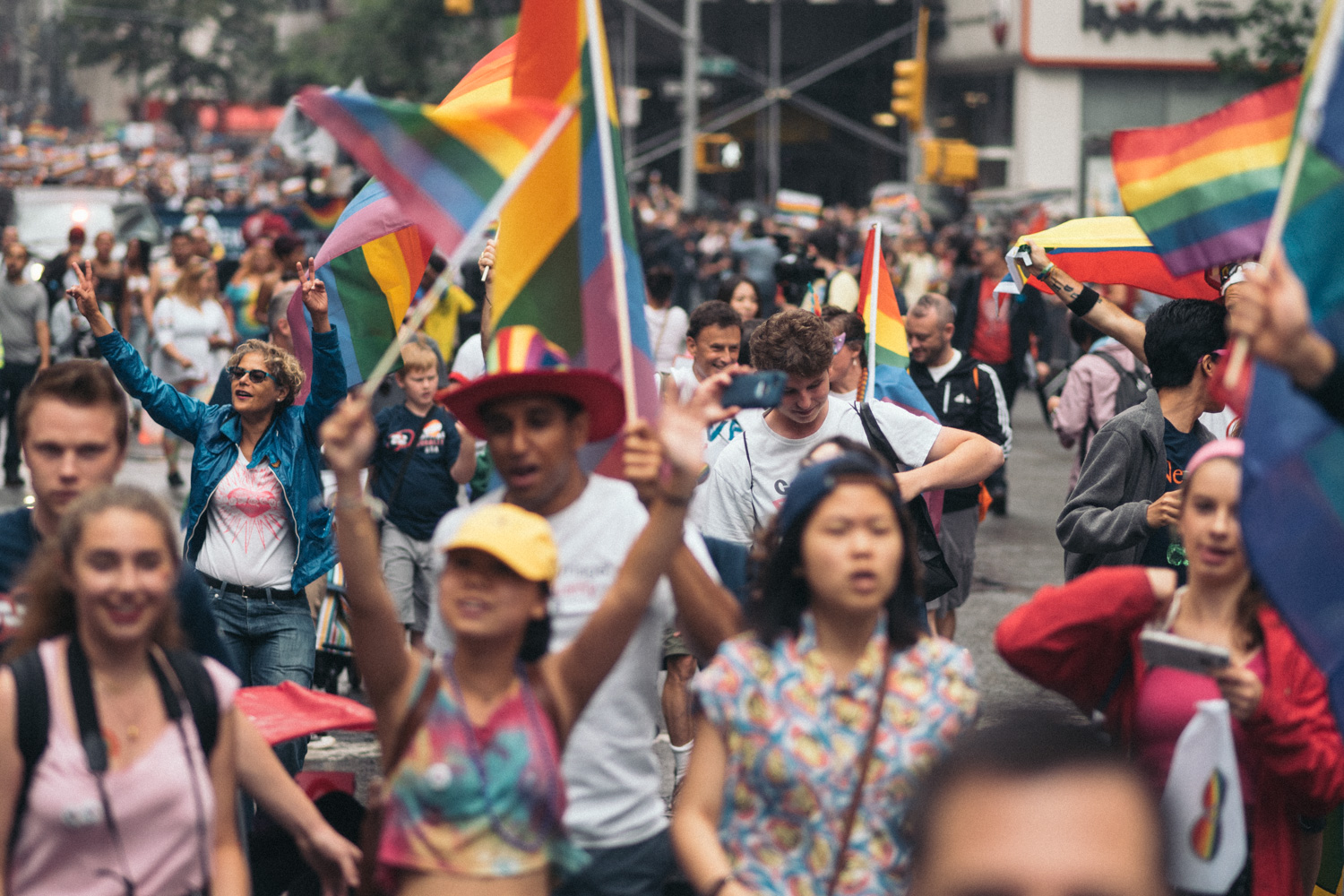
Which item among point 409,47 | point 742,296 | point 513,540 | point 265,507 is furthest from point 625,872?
point 409,47

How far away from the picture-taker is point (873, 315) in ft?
22.1

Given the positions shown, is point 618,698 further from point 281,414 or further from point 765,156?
point 765,156

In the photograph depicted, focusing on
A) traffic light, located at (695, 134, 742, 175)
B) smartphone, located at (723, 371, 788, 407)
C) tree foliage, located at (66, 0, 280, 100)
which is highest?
tree foliage, located at (66, 0, 280, 100)

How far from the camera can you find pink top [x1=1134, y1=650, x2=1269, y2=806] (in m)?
3.33

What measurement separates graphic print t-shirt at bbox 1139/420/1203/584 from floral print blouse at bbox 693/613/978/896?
6.62 feet

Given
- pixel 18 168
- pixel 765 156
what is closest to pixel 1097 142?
pixel 765 156

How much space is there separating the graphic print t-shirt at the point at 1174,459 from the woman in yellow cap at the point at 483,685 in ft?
7.36

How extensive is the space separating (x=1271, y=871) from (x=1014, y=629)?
2.41 ft

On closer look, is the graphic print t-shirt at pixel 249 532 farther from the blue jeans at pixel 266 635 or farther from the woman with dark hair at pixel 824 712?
the woman with dark hair at pixel 824 712

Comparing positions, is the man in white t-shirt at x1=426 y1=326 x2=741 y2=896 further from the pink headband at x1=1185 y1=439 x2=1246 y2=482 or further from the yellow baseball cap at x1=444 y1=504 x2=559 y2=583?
the pink headband at x1=1185 y1=439 x2=1246 y2=482

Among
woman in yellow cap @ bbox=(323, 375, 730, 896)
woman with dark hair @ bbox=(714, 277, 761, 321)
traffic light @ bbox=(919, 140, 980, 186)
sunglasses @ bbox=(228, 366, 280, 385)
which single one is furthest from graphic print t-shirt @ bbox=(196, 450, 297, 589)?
traffic light @ bbox=(919, 140, 980, 186)

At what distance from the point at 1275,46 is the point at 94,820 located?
28785mm

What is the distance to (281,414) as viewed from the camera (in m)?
6.01

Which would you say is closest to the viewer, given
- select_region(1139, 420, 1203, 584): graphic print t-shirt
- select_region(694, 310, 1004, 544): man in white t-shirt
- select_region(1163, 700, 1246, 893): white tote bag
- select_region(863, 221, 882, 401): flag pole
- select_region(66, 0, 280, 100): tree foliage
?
select_region(1163, 700, 1246, 893): white tote bag
